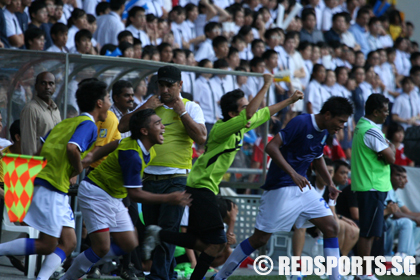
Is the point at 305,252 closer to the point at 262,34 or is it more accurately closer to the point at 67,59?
the point at 67,59

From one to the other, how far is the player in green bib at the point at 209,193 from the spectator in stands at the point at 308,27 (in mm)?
9558

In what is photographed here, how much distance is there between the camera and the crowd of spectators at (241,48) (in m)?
8.59

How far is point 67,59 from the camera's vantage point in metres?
6.93

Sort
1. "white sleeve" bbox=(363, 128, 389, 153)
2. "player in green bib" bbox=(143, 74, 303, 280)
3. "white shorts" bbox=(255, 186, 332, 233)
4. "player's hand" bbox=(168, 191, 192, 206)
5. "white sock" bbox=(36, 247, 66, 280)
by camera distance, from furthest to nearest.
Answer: "white sleeve" bbox=(363, 128, 389, 153) → "white shorts" bbox=(255, 186, 332, 233) → "player in green bib" bbox=(143, 74, 303, 280) → "white sock" bbox=(36, 247, 66, 280) → "player's hand" bbox=(168, 191, 192, 206)

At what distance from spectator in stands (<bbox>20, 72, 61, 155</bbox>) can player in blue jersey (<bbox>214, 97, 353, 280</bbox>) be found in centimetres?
263

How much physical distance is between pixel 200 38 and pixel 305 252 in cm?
567

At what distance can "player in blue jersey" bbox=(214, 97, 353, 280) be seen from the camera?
19.4 ft

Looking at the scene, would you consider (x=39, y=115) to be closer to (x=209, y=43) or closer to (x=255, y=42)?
(x=209, y=43)

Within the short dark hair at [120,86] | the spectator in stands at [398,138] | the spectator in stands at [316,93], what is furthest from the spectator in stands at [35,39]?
the spectator in stands at [398,138]

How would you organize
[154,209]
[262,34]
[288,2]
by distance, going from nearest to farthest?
[154,209] < [262,34] < [288,2]

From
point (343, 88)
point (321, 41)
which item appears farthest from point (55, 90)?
point (321, 41)

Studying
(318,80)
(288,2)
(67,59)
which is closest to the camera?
(67,59)

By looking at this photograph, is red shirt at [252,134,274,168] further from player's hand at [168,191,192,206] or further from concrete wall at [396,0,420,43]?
concrete wall at [396,0,420,43]

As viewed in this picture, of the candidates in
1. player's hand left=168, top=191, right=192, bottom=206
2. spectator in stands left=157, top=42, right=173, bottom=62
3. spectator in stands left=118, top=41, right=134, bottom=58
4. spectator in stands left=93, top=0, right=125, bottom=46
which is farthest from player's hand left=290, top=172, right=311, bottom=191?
spectator in stands left=93, top=0, right=125, bottom=46
